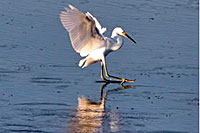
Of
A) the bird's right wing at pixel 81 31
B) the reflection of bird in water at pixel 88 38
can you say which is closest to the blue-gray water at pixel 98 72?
the reflection of bird in water at pixel 88 38

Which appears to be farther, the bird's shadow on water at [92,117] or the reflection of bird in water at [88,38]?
the reflection of bird in water at [88,38]

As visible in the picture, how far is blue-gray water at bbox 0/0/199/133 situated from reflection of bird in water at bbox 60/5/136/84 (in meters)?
0.33

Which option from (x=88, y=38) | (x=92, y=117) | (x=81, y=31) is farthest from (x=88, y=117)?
(x=88, y=38)

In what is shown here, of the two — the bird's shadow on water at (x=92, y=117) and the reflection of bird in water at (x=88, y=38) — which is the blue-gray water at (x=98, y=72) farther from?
the reflection of bird in water at (x=88, y=38)

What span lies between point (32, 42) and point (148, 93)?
4.19 metres

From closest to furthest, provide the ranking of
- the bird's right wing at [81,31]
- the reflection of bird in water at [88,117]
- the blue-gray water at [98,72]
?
the reflection of bird in water at [88,117], the blue-gray water at [98,72], the bird's right wing at [81,31]

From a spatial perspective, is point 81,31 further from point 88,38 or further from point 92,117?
point 92,117

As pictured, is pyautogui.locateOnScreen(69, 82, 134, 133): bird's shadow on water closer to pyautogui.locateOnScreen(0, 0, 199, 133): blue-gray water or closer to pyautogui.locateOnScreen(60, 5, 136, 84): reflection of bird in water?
pyautogui.locateOnScreen(0, 0, 199, 133): blue-gray water

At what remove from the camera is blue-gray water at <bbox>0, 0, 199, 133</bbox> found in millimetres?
10258

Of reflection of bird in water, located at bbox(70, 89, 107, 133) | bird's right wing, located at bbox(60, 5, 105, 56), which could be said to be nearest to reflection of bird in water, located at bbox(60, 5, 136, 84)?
bird's right wing, located at bbox(60, 5, 105, 56)

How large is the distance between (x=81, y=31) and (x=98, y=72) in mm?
1147

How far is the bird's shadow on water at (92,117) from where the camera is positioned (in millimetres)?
9781

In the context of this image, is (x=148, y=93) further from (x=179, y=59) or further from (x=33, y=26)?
(x=33, y=26)

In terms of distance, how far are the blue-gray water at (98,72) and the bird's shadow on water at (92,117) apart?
0.05 ft
